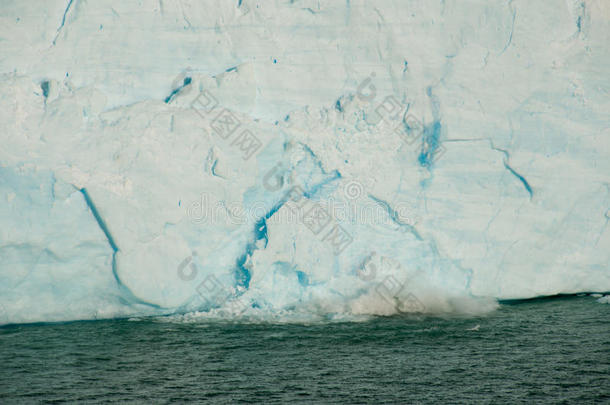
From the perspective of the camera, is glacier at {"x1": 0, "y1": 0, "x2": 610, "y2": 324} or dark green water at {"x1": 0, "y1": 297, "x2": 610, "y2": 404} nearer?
dark green water at {"x1": 0, "y1": 297, "x2": 610, "y2": 404}

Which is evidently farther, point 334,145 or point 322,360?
point 334,145

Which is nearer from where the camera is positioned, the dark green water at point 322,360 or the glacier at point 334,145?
the dark green water at point 322,360

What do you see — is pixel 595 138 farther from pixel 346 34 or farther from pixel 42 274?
pixel 42 274

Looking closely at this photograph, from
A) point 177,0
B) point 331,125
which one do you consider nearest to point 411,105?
point 331,125

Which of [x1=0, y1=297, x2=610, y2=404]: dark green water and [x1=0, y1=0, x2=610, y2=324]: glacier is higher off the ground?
[x1=0, y1=0, x2=610, y2=324]: glacier

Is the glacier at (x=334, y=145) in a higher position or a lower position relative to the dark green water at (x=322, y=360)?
higher
